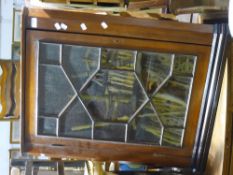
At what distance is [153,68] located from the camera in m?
0.97

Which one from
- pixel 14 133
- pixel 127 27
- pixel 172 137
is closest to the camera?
pixel 127 27

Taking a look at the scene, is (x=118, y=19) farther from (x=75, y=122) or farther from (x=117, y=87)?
(x=75, y=122)

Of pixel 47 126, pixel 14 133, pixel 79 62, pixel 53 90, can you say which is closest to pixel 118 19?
pixel 79 62

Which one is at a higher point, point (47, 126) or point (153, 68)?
point (153, 68)

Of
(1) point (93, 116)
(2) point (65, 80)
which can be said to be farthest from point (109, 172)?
(2) point (65, 80)

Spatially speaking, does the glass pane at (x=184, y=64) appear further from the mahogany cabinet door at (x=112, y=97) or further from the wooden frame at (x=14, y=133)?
the wooden frame at (x=14, y=133)

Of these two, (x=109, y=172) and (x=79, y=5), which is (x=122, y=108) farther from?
(x=79, y=5)

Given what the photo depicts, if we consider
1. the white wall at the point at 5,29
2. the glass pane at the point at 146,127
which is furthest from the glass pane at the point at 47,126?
the white wall at the point at 5,29

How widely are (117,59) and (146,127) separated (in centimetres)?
22

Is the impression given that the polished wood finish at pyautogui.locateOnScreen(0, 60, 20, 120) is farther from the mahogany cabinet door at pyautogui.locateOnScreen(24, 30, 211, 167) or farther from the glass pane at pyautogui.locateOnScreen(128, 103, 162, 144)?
the glass pane at pyautogui.locateOnScreen(128, 103, 162, 144)

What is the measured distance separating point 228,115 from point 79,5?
59cm

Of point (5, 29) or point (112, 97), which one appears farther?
point (5, 29)

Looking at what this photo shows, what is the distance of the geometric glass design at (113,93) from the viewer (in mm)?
950

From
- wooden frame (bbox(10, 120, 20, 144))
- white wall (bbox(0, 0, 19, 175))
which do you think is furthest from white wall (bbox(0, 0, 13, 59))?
wooden frame (bbox(10, 120, 20, 144))
